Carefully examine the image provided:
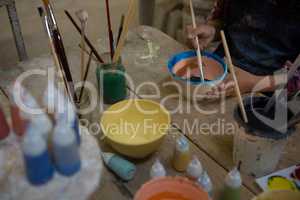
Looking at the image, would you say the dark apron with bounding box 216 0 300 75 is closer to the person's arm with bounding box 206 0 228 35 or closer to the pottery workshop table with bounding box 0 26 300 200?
the person's arm with bounding box 206 0 228 35

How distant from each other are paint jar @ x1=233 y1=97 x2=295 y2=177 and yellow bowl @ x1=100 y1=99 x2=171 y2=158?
18 cm

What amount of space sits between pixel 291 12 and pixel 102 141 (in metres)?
0.78

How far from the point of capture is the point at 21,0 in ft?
5.20

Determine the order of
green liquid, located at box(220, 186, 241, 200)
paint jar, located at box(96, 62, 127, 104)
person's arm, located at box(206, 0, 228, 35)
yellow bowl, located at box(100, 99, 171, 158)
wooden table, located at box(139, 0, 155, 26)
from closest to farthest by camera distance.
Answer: green liquid, located at box(220, 186, 241, 200)
yellow bowl, located at box(100, 99, 171, 158)
paint jar, located at box(96, 62, 127, 104)
person's arm, located at box(206, 0, 228, 35)
wooden table, located at box(139, 0, 155, 26)

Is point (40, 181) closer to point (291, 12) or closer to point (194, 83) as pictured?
point (194, 83)

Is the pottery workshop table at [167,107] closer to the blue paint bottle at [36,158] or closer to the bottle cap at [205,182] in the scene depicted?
the bottle cap at [205,182]

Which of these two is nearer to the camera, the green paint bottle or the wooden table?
the green paint bottle

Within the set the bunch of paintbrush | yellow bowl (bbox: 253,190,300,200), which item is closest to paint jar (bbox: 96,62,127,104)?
the bunch of paintbrush

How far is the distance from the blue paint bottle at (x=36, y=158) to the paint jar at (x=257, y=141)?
431mm

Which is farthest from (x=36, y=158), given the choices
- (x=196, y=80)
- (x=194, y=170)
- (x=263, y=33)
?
(x=263, y=33)

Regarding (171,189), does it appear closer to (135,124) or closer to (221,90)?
(135,124)

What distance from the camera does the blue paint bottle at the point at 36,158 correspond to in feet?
2.09

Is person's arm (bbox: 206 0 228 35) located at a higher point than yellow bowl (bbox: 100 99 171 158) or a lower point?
higher

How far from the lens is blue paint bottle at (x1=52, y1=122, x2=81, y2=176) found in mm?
656
